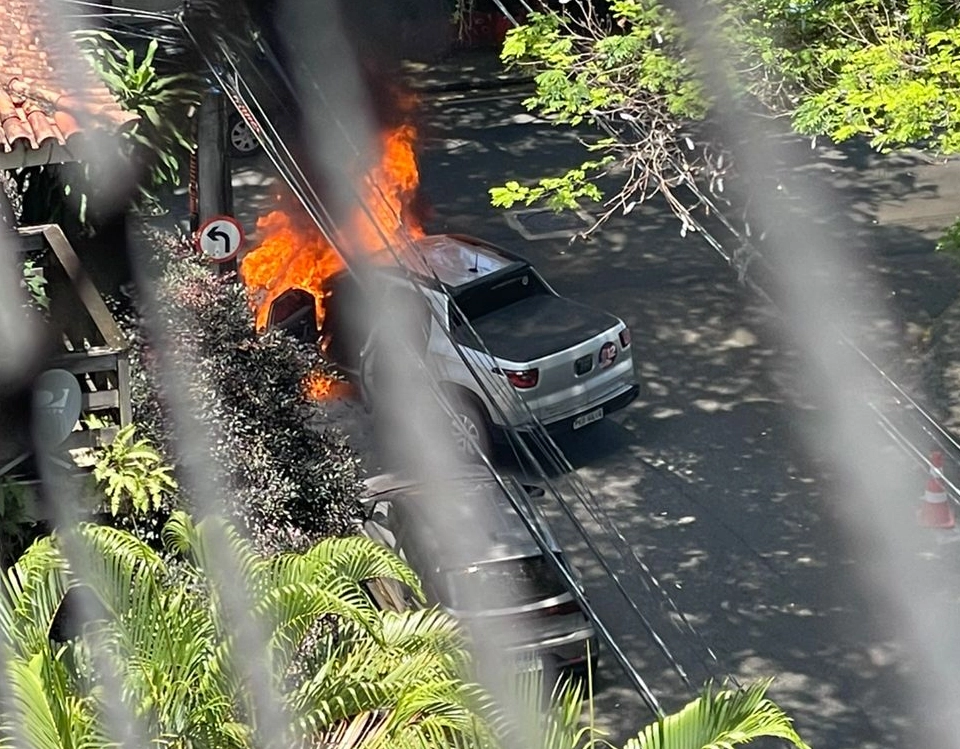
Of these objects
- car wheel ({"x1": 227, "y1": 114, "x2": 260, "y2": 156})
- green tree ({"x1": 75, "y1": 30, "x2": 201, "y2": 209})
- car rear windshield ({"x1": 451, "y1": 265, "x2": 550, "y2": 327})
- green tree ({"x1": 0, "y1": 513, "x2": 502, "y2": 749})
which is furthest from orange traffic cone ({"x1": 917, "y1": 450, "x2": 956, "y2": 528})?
car wheel ({"x1": 227, "y1": 114, "x2": 260, "y2": 156})

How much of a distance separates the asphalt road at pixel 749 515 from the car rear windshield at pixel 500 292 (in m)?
1.31

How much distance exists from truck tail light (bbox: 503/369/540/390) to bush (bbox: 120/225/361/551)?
1.96m

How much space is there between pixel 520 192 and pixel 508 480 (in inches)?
90.5

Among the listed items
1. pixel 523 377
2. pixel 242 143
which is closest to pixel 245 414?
pixel 523 377

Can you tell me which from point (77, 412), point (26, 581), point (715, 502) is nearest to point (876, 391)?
point (715, 502)

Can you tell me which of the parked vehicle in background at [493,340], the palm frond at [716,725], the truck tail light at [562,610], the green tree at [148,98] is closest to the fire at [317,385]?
the parked vehicle in background at [493,340]

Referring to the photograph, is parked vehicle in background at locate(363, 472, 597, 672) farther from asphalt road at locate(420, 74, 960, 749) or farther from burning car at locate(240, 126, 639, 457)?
burning car at locate(240, 126, 639, 457)

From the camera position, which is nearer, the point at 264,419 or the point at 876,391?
the point at 264,419

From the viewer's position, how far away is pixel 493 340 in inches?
488

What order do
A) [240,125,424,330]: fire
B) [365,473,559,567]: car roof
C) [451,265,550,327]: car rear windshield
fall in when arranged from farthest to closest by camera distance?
[240,125,424,330]: fire
[451,265,550,327]: car rear windshield
[365,473,559,567]: car roof

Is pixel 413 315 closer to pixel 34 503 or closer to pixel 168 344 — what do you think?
pixel 168 344

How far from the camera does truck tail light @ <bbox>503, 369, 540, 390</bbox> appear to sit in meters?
11.9

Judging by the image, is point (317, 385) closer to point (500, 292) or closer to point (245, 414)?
point (245, 414)

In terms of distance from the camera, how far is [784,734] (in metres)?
5.69
